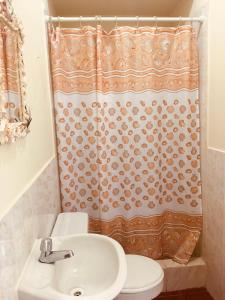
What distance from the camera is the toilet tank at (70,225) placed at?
4.83 ft

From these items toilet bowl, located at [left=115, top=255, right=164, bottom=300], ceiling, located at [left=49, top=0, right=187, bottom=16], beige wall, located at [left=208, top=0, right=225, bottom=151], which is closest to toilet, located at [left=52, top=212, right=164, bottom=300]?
toilet bowl, located at [left=115, top=255, right=164, bottom=300]

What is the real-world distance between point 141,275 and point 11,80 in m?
1.39

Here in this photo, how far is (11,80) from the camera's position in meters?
0.92

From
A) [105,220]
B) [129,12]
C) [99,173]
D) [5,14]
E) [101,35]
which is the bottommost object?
[105,220]

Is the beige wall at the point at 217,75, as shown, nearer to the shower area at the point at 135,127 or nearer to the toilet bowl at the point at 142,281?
the shower area at the point at 135,127

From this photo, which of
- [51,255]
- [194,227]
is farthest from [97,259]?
[194,227]

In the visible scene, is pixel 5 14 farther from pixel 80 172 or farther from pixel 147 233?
pixel 147 233

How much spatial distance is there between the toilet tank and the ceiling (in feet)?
5.58

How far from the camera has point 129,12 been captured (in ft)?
7.84

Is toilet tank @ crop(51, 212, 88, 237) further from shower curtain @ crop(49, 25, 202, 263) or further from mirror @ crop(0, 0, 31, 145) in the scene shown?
mirror @ crop(0, 0, 31, 145)

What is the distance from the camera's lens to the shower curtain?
6.02ft

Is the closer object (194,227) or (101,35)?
(101,35)

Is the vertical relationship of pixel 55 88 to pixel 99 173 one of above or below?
above

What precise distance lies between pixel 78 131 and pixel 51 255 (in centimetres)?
106
